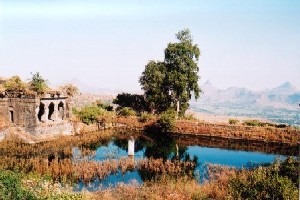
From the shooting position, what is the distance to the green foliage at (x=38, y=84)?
3312 centimetres

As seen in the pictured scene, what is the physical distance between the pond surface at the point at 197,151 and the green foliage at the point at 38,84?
790cm

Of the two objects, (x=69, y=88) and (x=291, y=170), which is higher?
(x=69, y=88)

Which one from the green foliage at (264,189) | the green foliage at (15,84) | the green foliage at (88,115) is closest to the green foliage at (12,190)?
the green foliage at (264,189)

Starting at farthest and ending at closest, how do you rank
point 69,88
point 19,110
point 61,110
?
point 69,88 → point 61,110 → point 19,110

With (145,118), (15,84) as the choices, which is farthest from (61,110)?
(145,118)

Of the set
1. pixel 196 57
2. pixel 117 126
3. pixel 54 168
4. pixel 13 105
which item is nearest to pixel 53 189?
pixel 54 168

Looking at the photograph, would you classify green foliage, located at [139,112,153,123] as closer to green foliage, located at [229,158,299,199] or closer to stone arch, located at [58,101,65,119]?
stone arch, located at [58,101,65,119]

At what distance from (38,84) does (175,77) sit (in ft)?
57.2

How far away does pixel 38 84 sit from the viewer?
33156 millimetres

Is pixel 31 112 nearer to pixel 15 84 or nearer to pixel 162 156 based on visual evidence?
pixel 15 84

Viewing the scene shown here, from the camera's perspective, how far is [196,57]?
45.5 metres

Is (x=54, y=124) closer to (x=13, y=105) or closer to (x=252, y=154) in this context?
(x=13, y=105)

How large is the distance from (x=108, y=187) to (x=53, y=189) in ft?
13.2

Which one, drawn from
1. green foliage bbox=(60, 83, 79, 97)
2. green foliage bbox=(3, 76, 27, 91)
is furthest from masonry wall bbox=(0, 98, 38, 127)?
green foliage bbox=(60, 83, 79, 97)
